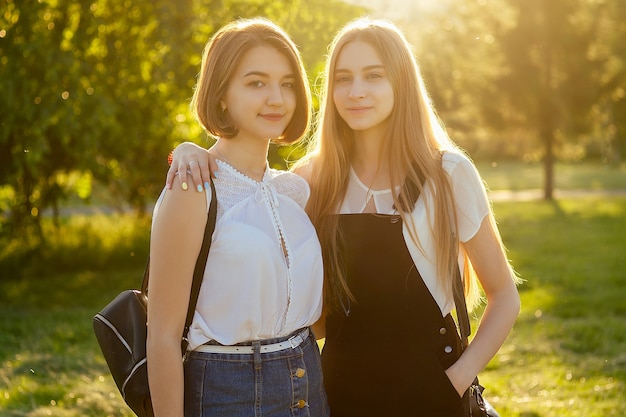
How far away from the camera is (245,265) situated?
7.97 feet

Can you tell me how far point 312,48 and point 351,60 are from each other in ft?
14.6

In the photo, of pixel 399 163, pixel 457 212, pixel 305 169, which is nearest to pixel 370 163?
pixel 399 163

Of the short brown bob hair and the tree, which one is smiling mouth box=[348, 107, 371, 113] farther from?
the tree

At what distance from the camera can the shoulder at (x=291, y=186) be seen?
9.34 feet

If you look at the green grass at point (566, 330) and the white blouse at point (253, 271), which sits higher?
the white blouse at point (253, 271)

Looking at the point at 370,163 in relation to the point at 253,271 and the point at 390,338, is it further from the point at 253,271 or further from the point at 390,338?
the point at 253,271

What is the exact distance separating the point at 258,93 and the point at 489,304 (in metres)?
1.24

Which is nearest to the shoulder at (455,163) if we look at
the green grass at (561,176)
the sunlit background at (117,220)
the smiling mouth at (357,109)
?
the smiling mouth at (357,109)

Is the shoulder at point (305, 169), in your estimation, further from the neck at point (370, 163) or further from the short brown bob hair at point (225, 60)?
the short brown bob hair at point (225, 60)

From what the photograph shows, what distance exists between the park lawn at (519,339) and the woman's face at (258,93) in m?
3.12

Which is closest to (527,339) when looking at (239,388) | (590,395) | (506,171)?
(590,395)

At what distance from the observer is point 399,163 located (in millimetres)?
2998

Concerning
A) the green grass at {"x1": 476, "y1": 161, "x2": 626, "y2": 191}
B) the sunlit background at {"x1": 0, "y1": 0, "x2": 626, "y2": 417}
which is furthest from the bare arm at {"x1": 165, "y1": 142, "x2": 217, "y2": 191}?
the green grass at {"x1": 476, "y1": 161, "x2": 626, "y2": 191}

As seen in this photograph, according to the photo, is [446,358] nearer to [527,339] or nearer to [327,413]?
[327,413]
